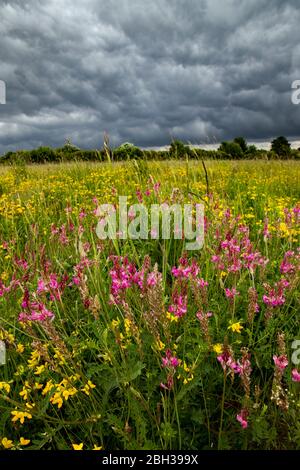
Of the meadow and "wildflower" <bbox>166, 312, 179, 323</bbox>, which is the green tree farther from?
"wildflower" <bbox>166, 312, 179, 323</bbox>

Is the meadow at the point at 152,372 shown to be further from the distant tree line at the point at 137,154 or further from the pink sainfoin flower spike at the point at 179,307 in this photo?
the distant tree line at the point at 137,154

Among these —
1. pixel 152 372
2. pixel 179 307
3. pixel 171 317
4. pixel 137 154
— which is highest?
pixel 137 154

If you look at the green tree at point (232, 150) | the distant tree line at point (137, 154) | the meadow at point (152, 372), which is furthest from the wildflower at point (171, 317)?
the green tree at point (232, 150)

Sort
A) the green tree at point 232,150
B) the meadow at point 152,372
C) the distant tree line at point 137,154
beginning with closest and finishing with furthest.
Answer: the meadow at point 152,372 < the distant tree line at point 137,154 < the green tree at point 232,150

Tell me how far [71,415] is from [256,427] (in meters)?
0.81

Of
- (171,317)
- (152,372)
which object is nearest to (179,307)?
(171,317)

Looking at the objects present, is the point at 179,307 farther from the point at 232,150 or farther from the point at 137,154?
the point at 232,150

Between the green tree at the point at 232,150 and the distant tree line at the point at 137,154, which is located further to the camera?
the green tree at the point at 232,150

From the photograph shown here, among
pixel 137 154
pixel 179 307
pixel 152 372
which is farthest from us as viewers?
pixel 137 154

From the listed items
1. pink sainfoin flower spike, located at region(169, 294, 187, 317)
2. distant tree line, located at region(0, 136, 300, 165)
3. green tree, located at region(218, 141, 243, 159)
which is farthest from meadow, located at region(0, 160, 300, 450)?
green tree, located at region(218, 141, 243, 159)

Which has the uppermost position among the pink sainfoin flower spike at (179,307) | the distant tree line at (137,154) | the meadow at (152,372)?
the distant tree line at (137,154)

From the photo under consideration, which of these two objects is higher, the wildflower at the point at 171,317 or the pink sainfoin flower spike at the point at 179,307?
the pink sainfoin flower spike at the point at 179,307
